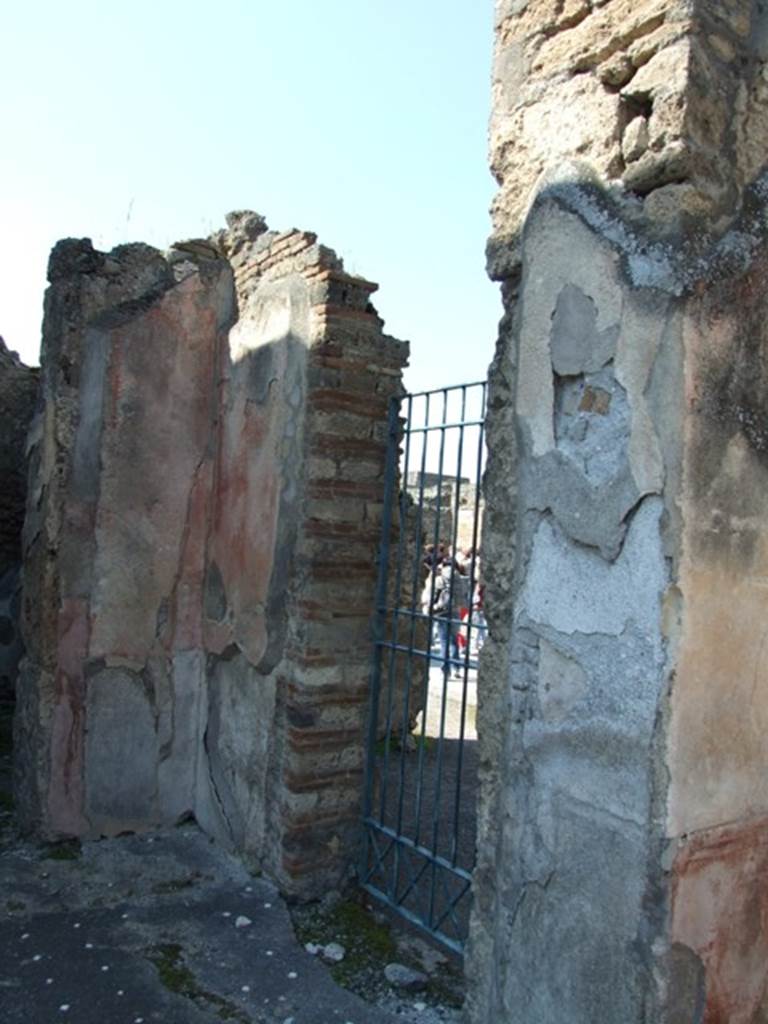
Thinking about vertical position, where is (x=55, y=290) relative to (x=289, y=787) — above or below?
above

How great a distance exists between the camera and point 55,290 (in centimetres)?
421

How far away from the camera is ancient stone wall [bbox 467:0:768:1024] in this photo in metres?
1.86

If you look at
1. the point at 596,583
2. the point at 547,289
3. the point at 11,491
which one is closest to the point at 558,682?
the point at 596,583

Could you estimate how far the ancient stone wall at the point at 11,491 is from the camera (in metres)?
6.61

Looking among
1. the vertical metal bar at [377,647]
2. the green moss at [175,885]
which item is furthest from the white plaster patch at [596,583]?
the green moss at [175,885]

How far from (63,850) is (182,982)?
4.34ft

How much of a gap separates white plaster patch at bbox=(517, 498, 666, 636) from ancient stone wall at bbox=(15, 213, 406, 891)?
4.91 feet

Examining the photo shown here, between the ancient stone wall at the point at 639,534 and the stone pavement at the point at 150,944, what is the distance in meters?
1.06

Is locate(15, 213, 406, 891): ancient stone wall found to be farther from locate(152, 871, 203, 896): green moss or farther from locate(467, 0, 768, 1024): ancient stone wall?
locate(467, 0, 768, 1024): ancient stone wall

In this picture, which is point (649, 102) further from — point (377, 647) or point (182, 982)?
point (182, 982)

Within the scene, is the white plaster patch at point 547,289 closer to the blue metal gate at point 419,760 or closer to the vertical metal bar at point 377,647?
the blue metal gate at point 419,760

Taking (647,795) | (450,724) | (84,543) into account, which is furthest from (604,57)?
(450,724)

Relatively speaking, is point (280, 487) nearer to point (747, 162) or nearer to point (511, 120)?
point (511, 120)

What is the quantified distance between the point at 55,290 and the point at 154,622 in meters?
1.71
